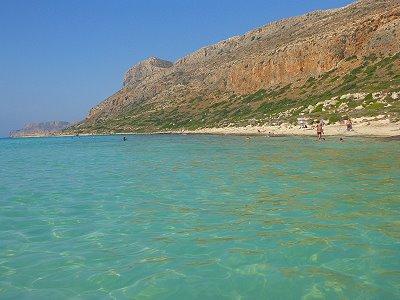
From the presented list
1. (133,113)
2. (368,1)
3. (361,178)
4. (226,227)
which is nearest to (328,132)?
(361,178)

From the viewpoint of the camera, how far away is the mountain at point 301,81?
81.0 metres

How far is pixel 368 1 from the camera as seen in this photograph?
487 ft

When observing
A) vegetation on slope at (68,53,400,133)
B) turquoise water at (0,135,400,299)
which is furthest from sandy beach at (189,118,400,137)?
turquoise water at (0,135,400,299)

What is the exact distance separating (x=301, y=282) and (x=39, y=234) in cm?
839

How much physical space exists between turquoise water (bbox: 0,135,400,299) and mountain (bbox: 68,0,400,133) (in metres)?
39.8

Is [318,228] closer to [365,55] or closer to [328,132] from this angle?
[328,132]

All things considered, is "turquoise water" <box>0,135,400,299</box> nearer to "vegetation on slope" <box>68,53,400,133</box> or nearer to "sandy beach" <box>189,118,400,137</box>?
"sandy beach" <box>189,118,400,137</box>

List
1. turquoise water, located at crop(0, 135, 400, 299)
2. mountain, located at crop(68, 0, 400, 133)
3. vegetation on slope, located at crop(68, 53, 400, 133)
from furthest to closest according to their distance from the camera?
mountain, located at crop(68, 0, 400, 133), vegetation on slope, located at crop(68, 53, 400, 133), turquoise water, located at crop(0, 135, 400, 299)

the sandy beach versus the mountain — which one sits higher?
the mountain

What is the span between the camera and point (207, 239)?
1205 centimetres

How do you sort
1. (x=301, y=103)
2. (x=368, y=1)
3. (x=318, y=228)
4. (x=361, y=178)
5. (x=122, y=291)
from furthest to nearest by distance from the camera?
(x=368, y=1), (x=301, y=103), (x=361, y=178), (x=318, y=228), (x=122, y=291)

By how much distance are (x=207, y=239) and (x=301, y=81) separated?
109138 millimetres

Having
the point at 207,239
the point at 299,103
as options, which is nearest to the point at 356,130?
the point at 299,103

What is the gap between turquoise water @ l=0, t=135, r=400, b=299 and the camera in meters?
8.94
